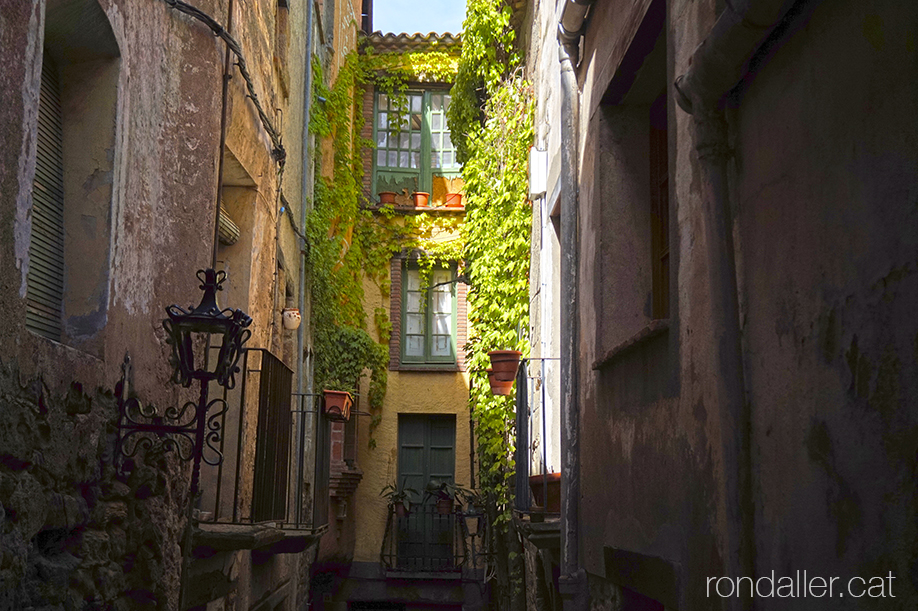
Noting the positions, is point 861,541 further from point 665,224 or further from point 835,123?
point 665,224

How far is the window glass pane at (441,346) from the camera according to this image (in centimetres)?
1589

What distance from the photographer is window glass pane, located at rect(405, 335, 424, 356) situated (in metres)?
15.9

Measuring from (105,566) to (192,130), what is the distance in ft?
→ 8.66

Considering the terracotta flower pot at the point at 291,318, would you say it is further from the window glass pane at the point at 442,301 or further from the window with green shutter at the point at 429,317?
the window glass pane at the point at 442,301

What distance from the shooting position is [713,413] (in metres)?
2.98

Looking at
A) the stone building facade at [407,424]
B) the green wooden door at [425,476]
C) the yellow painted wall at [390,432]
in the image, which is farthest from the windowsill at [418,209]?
the green wooden door at [425,476]

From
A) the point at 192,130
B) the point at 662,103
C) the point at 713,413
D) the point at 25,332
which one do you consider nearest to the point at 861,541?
the point at 713,413

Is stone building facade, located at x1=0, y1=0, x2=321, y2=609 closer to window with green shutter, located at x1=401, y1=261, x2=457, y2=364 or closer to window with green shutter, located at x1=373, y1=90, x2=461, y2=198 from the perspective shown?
window with green shutter, located at x1=401, y1=261, x2=457, y2=364

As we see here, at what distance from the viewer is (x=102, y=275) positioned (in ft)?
13.0

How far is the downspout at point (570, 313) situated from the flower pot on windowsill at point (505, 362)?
263 cm

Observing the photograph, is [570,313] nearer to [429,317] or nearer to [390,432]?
[390,432]

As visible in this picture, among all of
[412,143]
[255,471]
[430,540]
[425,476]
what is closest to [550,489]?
[255,471]

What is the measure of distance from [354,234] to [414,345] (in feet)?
7.45

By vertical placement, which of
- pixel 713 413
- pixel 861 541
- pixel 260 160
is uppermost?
pixel 260 160
